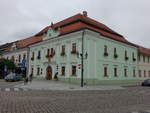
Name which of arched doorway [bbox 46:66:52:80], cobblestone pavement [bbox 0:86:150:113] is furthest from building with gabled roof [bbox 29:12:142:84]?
cobblestone pavement [bbox 0:86:150:113]

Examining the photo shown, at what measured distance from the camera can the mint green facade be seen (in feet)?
91.6

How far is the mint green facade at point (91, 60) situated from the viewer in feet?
91.6

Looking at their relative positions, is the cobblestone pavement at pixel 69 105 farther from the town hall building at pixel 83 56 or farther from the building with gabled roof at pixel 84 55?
the building with gabled roof at pixel 84 55

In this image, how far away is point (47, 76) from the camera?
1340 inches

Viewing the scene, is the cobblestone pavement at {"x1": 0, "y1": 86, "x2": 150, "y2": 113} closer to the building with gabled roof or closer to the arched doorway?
the building with gabled roof

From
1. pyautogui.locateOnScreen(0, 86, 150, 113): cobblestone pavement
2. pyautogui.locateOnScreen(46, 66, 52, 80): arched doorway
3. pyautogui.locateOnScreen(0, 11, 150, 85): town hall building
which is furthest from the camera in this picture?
pyautogui.locateOnScreen(46, 66, 52, 80): arched doorway

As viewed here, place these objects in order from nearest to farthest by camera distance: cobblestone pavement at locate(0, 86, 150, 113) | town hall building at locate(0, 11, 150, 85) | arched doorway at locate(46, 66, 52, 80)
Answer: cobblestone pavement at locate(0, 86, 150, 113) < town hall building at locate(0, 11, 150, 85) < arched doorway at locate(46, 66, 52, 80)

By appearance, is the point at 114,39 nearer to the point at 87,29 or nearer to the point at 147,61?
the point at 87,29

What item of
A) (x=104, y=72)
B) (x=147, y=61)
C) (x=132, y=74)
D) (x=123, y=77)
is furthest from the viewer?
(x=147, y=61)

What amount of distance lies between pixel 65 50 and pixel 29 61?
13.7 meters

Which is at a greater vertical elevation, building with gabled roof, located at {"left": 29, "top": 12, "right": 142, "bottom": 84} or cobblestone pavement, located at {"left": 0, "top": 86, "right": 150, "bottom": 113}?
building with gabled roof, located at {"left": 29, "top": 12, "right": 142, "bottom": 84}

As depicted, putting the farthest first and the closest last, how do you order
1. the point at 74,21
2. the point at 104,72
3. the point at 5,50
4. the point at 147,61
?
1. the point at 5,50
2. the point at 147,61
3. the point at 74,21
4. the point at 104,72

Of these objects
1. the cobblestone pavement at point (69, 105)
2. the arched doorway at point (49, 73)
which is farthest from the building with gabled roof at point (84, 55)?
the cobblestone pavement at point (69, 105)

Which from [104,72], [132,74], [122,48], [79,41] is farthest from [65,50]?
[132,74]
